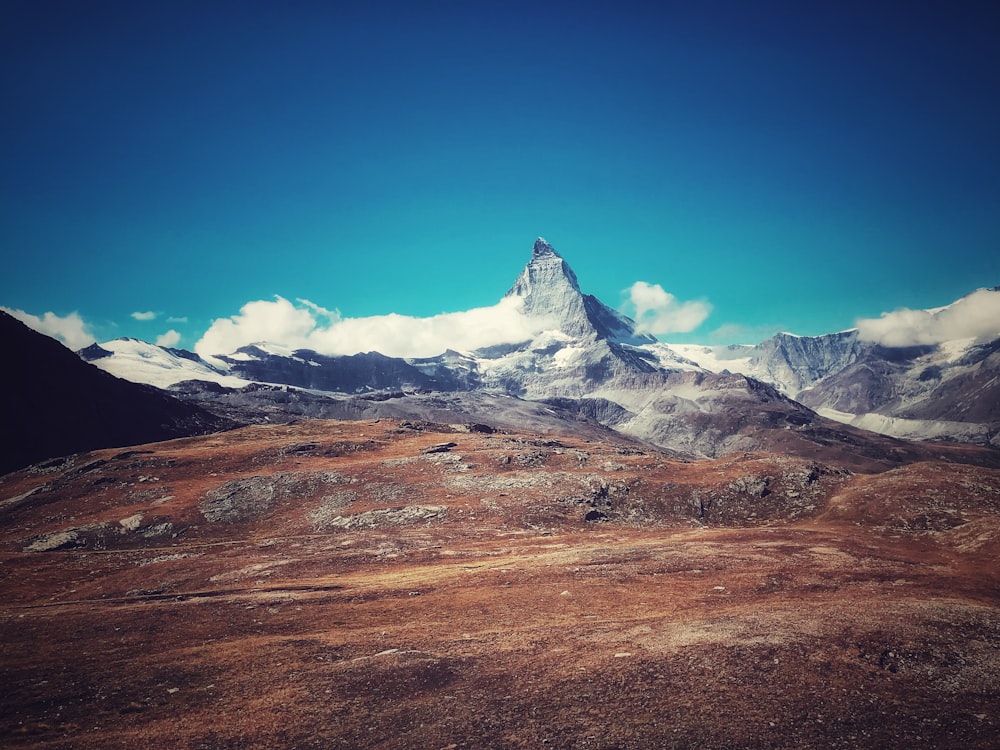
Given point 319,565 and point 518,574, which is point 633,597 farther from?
point 319,565

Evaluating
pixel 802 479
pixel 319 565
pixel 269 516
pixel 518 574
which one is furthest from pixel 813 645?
pixel 269 516

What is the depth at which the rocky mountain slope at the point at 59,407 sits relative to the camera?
120 m

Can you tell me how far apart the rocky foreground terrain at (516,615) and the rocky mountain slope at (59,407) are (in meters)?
70.3

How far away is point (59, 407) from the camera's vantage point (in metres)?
131

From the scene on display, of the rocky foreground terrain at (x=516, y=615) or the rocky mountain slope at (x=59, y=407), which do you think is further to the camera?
the rocky mountain slope at (x=59, y=407)

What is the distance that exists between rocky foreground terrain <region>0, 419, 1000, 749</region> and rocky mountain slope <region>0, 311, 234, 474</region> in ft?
231

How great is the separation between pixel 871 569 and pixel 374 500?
5162 centimetres

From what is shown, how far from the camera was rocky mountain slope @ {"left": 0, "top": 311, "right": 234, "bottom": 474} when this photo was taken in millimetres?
119875

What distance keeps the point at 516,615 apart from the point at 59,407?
6120 inches

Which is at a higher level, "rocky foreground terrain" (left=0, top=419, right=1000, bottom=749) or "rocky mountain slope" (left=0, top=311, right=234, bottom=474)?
"rocky mountain slope" (left=0, top=311, right=234, bottom=474)

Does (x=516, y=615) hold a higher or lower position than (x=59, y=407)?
lower

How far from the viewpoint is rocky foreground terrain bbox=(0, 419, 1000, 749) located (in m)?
16.4

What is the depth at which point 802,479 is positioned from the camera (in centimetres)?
6166

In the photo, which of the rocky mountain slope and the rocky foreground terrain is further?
the rocky mountain slope
